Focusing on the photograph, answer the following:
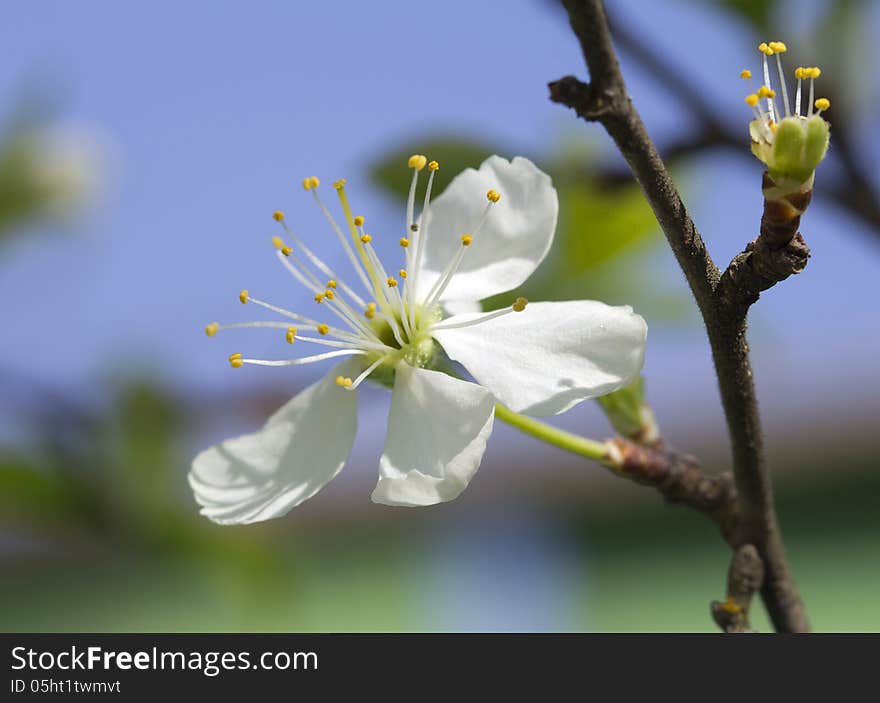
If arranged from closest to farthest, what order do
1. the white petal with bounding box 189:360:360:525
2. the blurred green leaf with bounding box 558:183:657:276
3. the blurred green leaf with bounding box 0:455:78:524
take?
the white petal with bounding box 189:360:360:525 → the blurred green leaf with bounding box 558:183:657:276 → the blurred green leaf with bounding box 0:455:78:524

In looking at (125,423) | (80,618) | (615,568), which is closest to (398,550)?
(615,568)

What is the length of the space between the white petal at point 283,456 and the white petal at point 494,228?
13 centimetres

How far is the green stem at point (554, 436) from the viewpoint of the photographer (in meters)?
0.83

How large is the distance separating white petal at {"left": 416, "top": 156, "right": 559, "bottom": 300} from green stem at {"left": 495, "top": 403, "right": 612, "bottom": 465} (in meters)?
0.14

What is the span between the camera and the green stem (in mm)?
834

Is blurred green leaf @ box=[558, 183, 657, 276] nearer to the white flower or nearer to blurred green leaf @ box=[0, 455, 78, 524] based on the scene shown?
the white flower

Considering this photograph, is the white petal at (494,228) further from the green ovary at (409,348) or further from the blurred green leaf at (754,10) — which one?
the blurred green leaf at (754,10)

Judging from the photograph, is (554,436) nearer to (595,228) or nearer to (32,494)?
(595,228)

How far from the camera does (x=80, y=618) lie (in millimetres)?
5668

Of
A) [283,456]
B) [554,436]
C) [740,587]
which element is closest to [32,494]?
[283,456]

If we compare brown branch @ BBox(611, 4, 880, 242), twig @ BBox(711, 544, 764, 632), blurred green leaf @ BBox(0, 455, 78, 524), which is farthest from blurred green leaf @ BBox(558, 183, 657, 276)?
blurred green leaf @ BBox(0, 455, 78, 524)

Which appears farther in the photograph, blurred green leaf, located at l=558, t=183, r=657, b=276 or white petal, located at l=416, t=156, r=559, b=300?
blurred green leaf, located at l=558, t=183, r=657, b=276

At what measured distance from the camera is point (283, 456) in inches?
37.2
